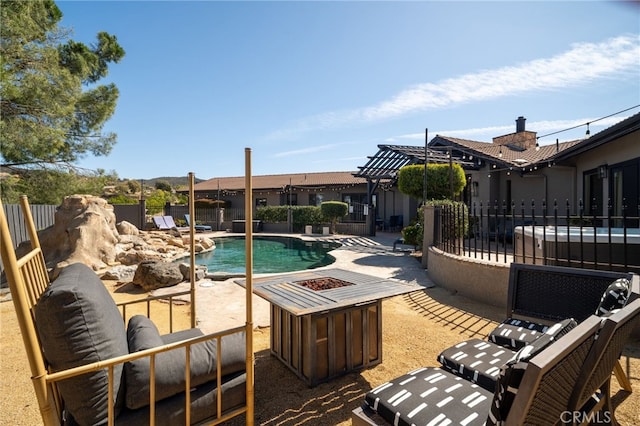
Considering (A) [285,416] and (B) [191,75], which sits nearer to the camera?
(A) [285,416]

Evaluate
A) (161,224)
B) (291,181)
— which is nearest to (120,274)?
(161,224)

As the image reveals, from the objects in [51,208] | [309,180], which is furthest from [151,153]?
[51,208]

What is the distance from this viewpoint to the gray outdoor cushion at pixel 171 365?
1824mm

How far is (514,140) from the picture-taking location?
60.0 ft

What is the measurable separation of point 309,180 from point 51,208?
17945 mm

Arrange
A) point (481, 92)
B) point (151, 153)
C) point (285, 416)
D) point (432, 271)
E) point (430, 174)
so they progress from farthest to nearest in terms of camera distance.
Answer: point (151, 153)
point (430, 174)
point (481, 92)
point (432, 271)
point (285, 416)

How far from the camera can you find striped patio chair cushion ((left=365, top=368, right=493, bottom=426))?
1.73 metres

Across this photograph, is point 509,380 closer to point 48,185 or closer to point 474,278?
point 474,278

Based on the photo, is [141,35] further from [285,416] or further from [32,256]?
[285,416]

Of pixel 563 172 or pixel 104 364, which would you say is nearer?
pixel 104 364

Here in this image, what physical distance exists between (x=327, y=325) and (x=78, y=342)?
1968 mm

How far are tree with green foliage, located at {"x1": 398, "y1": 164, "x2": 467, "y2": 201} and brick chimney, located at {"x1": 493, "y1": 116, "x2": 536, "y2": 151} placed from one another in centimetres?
829
